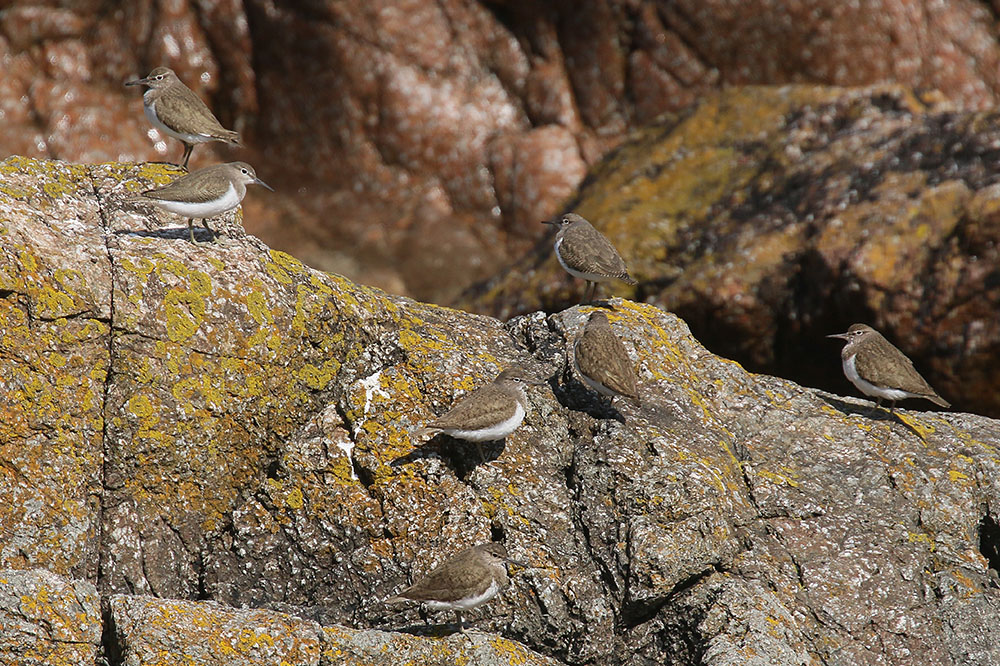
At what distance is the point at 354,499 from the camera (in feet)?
26.4

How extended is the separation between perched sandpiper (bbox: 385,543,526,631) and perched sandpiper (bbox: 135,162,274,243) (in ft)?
12.6

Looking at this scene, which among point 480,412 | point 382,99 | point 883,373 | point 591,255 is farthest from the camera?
point 382,99

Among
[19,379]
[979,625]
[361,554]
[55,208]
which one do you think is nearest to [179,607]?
[361,554]

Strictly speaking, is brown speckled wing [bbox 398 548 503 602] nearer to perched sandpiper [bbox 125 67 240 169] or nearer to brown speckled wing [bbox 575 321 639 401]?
brown speckled wing [bbox 575 321 639 401]

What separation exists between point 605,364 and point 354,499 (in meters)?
2.46

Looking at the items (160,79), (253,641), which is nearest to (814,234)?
(160,79)

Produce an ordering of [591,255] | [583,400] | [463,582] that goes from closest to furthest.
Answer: [463,582], [583,400], [591,255]

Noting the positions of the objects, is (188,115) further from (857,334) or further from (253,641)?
(857,334)

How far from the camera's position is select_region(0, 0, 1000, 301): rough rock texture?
765 inches

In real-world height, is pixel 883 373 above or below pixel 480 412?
above

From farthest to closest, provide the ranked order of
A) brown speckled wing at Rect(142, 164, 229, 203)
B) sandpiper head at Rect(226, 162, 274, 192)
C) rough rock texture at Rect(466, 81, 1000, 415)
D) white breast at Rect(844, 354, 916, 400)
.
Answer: rough rock texture at Rect(466, 81, 1000, 415), white breast at Rect(844, 354, 916, 400), sandpiper head at Rect(226, 162, 274, 192), brown speckled wing at Rect(142, 164, 229, 203)

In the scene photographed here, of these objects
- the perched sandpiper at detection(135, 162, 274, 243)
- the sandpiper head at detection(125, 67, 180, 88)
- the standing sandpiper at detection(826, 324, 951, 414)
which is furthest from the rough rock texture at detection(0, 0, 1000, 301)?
the perched sandpiper at detection(135, 162, 274, 243)

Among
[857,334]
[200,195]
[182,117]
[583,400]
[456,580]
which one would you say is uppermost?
[857,334]

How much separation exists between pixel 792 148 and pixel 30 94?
14946 millimetres
